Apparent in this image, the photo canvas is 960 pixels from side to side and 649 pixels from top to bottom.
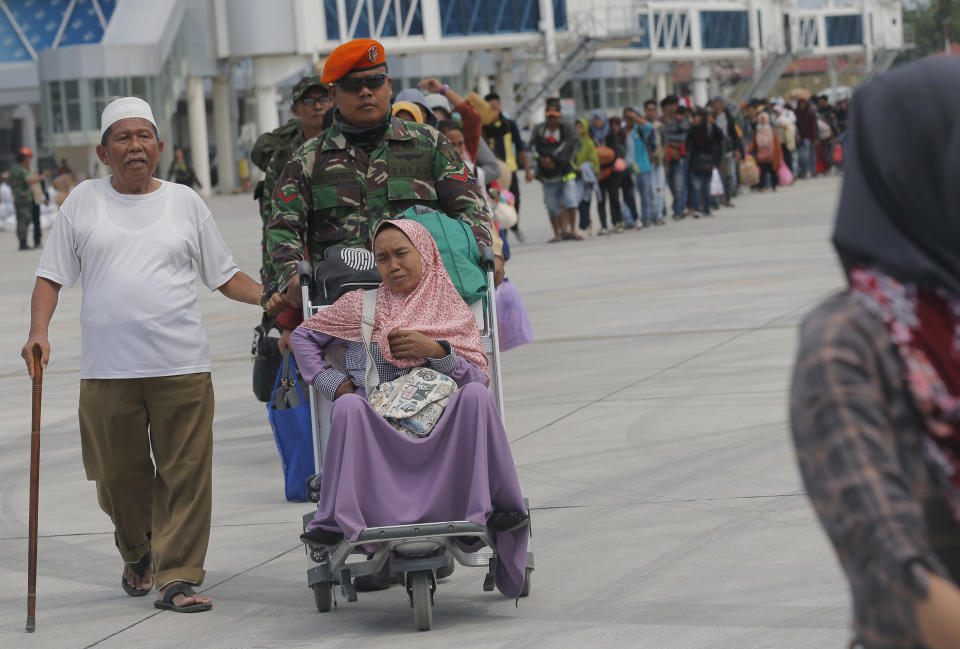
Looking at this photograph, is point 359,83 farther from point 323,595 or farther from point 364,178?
point 323,595

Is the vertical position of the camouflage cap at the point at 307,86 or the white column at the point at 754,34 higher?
the white column at the point at 754,34

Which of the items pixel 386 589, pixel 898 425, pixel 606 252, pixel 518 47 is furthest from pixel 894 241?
pixel 518 47

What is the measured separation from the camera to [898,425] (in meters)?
2.23

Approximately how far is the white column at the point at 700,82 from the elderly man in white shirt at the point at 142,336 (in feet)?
349

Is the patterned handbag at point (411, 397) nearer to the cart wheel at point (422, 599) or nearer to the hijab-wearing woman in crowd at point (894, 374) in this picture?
the cart wheel at point (422, 599)

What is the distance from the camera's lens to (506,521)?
216 inches

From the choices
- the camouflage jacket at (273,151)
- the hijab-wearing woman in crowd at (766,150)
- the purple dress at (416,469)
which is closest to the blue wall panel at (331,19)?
the hijab-wearing woman in crowd at (766,150)

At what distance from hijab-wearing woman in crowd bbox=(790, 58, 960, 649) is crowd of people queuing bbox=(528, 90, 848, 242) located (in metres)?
20.1

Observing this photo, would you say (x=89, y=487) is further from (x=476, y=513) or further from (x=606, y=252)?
(x=606, y=252)

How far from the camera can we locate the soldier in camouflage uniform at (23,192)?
108 ft

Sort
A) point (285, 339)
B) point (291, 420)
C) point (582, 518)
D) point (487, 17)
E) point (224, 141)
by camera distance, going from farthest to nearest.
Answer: point (487, 17) → point (224, 141) → point (291, 420) → point (582, 518) → point (285, 339)

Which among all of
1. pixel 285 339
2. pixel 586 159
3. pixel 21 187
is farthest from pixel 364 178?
pixel 21 187

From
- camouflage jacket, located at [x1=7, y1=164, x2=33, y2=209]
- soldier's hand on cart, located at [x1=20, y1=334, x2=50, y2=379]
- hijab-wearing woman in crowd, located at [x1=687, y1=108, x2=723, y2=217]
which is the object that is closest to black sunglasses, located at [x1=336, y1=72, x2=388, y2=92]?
soldier's hand on cart, located at [x1=20, y1=334, x2=50, y2=379]

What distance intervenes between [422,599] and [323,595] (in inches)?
20.1
